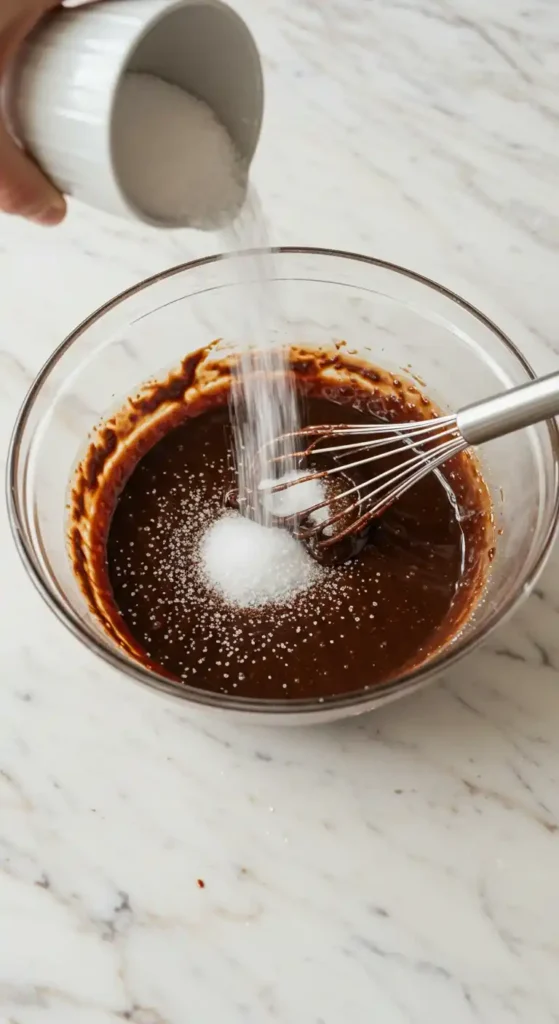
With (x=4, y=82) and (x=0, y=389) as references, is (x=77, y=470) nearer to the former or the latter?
(x=0, y=389)

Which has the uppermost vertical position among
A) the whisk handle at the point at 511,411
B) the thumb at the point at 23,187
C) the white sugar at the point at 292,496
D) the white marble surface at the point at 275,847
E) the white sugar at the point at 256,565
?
the thumb at the point at 23,187

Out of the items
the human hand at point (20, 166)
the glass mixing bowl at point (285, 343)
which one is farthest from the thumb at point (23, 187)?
the glass mixing bowl at point (285, 343)

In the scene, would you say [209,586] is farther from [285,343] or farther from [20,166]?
[20,166]

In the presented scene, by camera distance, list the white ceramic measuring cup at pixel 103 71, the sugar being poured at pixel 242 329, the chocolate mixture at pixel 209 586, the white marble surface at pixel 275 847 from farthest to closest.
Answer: the chocolate mixture at pixel 209 586
the white marble surface at pixel 275 847
the sugar being poured at pixel 242 329
the white ceramic measuring cup at pixel 103 71

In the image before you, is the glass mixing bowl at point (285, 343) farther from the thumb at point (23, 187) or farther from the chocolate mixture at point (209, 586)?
the thumb at point (23, 187)

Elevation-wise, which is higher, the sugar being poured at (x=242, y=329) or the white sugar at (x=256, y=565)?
the sugar being poured at (x=242, y=329)
